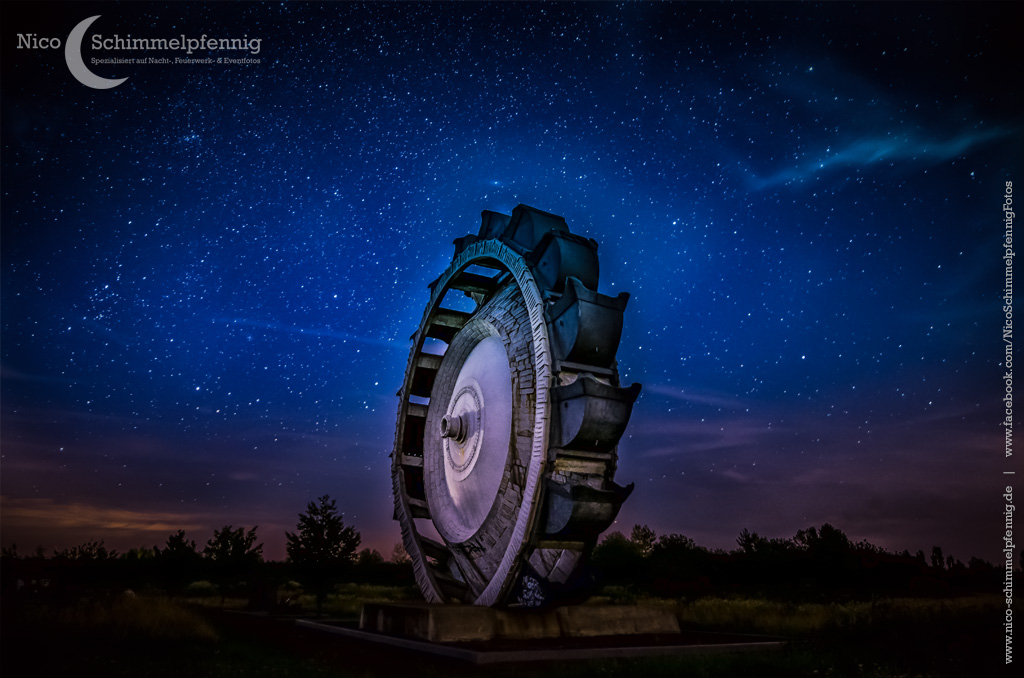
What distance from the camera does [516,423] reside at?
12297mm

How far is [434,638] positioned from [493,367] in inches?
199

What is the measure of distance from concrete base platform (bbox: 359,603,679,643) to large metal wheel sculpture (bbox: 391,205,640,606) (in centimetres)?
46

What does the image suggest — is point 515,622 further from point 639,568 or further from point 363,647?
point 639,568

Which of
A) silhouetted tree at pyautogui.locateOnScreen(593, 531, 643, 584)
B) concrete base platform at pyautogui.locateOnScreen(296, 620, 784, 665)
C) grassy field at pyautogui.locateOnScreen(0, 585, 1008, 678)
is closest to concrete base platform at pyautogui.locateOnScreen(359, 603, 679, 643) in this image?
concrete base platform at pyautogui.locateOnScreen(296, 620, 784, 665)

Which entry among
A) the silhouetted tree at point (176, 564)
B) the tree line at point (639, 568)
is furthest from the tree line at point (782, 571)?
the silhouetted tree at point (176, 564)

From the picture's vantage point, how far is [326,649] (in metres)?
11.0

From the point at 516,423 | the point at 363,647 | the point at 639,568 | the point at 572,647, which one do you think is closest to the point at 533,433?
the point at 516,423

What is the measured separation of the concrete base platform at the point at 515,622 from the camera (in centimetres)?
1086

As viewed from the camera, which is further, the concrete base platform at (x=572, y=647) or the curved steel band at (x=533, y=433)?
the curved steel band at (x=533, y=433)

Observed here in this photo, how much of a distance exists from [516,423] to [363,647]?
4092mm

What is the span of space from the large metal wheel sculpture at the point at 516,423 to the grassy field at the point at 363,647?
2200mm

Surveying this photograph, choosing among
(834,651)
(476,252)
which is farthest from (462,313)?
(834,651)

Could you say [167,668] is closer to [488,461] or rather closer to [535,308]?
[488,461]

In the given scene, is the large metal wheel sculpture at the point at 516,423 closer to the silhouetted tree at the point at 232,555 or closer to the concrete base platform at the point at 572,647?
the concrete base platform at the point at 572,647
